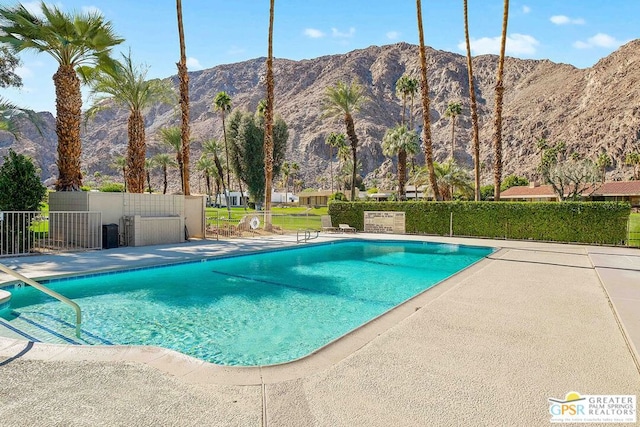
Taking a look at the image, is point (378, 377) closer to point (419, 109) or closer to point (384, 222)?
point (384, 222)

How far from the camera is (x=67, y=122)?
13438 millimetres

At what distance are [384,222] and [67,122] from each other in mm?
15176

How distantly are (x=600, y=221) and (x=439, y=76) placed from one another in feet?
495

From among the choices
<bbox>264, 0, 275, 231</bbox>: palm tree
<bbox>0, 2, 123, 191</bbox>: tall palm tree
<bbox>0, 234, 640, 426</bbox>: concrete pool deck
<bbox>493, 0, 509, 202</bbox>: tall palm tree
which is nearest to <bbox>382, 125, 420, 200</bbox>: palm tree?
<bbox>493, 0, 509, 202</bbox>: tall palm tree

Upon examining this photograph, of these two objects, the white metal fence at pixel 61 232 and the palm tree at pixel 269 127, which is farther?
the palm tree at pixel 269 127

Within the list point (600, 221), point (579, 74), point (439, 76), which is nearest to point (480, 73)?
point (439, 76)

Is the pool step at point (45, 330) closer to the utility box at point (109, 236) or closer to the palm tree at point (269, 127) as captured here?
the utility box at point (109, 236)

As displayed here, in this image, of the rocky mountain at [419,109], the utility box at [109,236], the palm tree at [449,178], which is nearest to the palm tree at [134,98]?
the utility box at [109,236]

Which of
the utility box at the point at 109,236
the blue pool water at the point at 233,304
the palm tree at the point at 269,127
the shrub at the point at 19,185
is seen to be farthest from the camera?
the palm tree at the point at 269,127

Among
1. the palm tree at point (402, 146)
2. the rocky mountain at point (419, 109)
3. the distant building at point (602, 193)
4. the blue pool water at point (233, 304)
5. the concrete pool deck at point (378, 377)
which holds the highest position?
the rocky mountain at point (419, 109)

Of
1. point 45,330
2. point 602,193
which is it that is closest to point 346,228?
point 45,330

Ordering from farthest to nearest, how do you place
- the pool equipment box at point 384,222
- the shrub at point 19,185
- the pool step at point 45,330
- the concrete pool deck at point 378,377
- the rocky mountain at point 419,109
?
the rocky mountain at point 419,109 < the pool equipment box at point 384,222 < the shrub at point 19,185 < the pool step at point 45,330 < the concrete pool deck at point 378,377

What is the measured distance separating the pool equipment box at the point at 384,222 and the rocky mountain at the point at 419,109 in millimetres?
50033

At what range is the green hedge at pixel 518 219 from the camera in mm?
15719
